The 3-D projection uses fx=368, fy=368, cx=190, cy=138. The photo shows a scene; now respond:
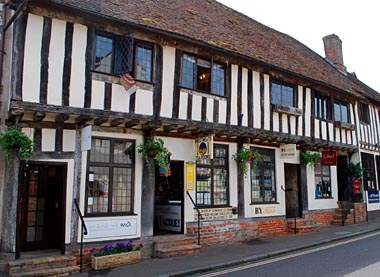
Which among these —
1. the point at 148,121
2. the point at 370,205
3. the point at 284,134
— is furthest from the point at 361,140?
the point at 148,121

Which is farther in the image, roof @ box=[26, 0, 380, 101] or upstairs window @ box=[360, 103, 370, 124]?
upstairs window @ box=[360, 103, 370, 124]

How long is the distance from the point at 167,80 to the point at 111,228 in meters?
4.22

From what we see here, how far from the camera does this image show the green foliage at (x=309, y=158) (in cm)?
1441

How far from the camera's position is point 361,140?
17.5 metres

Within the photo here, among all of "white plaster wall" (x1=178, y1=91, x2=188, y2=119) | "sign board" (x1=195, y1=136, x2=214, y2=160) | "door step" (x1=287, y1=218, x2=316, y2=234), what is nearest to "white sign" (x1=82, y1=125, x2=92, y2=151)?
"white plaster wall" (x1=178, y1=91, x2=188, y2=119)

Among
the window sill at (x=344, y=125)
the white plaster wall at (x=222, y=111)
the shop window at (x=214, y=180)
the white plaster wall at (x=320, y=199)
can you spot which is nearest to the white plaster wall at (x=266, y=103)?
the shop window at (x=214, y=180)

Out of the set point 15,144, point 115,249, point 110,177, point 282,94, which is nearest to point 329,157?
point 282,94

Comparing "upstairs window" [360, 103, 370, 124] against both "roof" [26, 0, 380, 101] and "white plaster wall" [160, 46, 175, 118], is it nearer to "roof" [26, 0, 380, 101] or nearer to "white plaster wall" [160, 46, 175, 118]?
"roof" [26, 0, 380, 101]

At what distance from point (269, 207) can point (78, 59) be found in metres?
8.15

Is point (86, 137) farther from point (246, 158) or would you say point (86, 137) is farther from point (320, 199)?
point (320, 199)

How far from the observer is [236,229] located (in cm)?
1177

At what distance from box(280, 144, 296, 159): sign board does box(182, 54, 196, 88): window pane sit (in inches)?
185

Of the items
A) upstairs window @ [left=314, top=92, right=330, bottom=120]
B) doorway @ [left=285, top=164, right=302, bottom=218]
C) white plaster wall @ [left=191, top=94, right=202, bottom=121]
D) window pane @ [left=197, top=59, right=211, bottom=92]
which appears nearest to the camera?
white plaster wall @ [left=191, top=94, right=202, bottom=121]

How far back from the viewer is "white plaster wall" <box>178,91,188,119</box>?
10406mm
